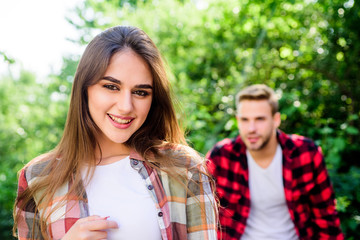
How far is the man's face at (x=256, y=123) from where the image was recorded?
288 centimetres

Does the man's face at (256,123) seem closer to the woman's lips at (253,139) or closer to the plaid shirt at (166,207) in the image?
the woman's lips at (253,139)

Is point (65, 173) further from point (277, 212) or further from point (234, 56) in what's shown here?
point (234, 56)

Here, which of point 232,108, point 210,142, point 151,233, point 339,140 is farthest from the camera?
point 232,108

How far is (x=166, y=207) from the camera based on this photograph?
1488mm

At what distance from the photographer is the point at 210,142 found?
3736mm

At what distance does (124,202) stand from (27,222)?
0.47m

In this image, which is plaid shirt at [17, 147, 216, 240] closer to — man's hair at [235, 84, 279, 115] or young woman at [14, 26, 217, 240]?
young woman at [14, 26, 217, 240]

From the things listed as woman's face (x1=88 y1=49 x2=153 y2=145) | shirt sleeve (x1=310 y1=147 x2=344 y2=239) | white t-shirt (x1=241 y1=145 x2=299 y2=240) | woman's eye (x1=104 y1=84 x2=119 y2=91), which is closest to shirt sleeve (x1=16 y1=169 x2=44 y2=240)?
woman's face (x1=88 y1=49 x2=153 y2=145)

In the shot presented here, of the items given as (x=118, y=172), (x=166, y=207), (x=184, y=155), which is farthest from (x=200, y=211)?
(x=118, y=172)

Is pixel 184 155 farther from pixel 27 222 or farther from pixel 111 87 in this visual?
pixel 27 222

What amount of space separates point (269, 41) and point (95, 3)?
2445mm

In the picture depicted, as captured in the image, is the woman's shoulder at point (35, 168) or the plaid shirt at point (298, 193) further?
the plaid shirt at point (298, 193)

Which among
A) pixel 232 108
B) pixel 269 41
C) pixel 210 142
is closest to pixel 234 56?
pixel 269 41

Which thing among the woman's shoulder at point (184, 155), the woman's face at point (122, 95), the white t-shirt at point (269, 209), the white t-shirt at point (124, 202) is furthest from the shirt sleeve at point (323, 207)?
the woman's face at point (122, 95)
